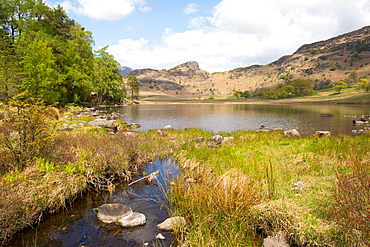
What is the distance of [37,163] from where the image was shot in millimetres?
6938

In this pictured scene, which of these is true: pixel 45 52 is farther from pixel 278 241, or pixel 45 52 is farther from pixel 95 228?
pixel 278 241

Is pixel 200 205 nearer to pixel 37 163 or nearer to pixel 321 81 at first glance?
pixel 37 163

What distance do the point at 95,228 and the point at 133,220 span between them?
3.50 ft

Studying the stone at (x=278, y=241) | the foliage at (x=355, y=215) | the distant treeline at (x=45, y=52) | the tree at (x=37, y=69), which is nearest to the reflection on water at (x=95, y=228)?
the stone at (x=278, y=241)

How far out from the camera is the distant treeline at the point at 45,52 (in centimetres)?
3130

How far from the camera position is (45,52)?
107ft

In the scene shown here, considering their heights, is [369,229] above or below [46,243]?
above

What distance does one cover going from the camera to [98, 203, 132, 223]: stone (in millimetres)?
5873

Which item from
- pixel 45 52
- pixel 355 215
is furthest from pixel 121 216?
pixel 45 52

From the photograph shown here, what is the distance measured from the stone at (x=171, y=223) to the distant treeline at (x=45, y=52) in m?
22.1

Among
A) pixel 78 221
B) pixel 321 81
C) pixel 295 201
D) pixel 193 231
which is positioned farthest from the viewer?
pixel 321 81

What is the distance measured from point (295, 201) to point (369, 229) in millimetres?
1926

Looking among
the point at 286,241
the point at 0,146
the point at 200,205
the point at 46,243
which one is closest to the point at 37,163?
the point at 0,146

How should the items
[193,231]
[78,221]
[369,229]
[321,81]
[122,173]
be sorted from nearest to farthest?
[369,229] < [193,231] < [78,221] < [122,173] < [321,81]
